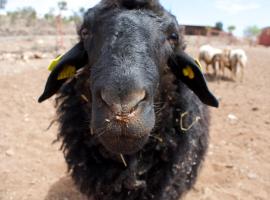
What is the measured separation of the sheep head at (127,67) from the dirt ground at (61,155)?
1.61 m

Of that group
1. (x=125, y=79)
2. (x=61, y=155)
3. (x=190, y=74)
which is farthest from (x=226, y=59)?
(x=125, y=79)

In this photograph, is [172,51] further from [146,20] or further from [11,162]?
[11,162]

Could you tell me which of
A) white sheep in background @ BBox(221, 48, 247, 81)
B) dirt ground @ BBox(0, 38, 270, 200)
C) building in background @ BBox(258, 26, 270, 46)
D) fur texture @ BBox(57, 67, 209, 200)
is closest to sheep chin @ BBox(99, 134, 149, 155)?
fur texture @ BBox(57, 67, 209, 200)

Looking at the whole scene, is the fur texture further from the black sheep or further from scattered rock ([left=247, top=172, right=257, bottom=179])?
scattered rock ([left=247, top=172, right=257, bottom=179])

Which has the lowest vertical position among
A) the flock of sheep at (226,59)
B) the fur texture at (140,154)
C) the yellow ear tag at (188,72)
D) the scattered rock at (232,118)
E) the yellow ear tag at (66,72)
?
the flock of sheep at (226,59)

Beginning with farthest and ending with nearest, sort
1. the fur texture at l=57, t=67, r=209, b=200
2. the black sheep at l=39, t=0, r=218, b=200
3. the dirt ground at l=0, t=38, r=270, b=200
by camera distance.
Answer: the dirt ground at l=0, t=38, r=270, b=200, the fur texture at l=57, t=67, r=209, b=200, the black sheep at l=39, t=0, r=218, b=200

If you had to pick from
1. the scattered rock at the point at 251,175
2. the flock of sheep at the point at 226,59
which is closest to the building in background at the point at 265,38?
the flock of sheep at the point at 226,59

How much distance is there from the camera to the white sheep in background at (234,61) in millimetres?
12984

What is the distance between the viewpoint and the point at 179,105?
3176 mm

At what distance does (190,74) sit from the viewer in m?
3.00

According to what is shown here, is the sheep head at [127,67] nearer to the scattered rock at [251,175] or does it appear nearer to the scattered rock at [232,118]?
the scattered rock at [251,175]

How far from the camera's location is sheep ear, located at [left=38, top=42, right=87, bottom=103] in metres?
3.02


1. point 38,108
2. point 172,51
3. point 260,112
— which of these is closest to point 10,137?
point 38,108

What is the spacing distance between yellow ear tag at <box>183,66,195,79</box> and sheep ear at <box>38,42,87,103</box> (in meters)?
0.88
